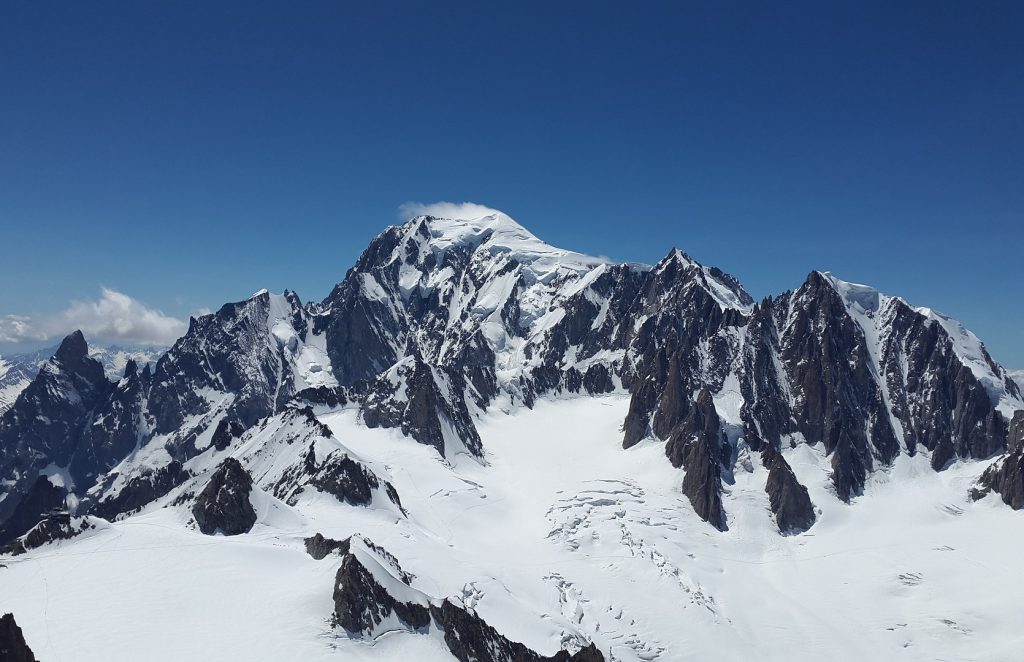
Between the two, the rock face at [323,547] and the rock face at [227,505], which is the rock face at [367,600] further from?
the rock face at [227,505]

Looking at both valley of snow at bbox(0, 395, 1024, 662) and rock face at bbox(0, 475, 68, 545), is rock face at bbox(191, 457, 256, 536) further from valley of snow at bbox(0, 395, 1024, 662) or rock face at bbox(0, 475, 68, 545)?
rock face at bbox(0, 475, 68, 545)

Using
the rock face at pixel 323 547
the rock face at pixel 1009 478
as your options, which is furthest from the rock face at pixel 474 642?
the rock face at pixel 1009 478

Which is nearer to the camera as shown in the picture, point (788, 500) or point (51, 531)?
point (51, 531)

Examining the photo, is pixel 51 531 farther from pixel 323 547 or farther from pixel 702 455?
pixel 702 455

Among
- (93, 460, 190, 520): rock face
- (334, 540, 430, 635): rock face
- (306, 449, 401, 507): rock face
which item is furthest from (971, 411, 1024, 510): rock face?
(93, 460, 190, 520): rock face

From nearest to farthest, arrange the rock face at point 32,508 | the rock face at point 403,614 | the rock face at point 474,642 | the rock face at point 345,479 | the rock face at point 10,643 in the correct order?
1. the rock face at point 10,643
2. the rock face at point 403,614
3. the rock face at point 474,642
4. the rock face at point 345,479
5. the rock face at point 32,508

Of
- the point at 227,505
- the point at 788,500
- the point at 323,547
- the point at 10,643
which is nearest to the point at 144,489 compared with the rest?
the point at 227,505
